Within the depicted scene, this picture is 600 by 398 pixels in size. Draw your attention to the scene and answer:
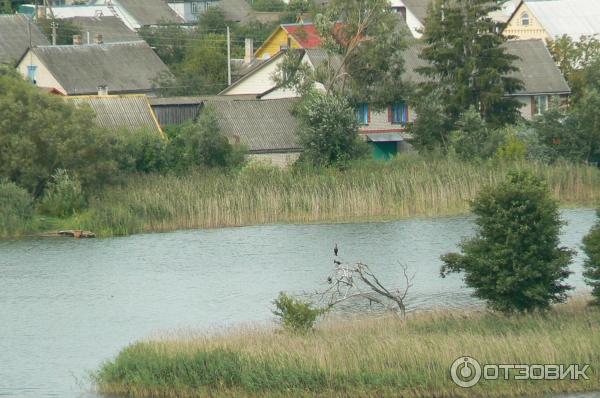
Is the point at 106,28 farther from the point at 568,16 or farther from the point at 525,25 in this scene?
the point at 568,16

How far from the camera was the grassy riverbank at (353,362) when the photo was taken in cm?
1716

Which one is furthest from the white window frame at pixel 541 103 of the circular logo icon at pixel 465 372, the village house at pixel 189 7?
the village house at pixel 189 7

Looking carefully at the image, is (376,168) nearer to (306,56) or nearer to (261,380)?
(306,56)

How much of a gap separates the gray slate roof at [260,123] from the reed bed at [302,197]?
20.5 ft

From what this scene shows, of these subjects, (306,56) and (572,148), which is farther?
(306,56)

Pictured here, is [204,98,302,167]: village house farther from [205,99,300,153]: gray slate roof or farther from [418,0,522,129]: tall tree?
[418,0,522,129]: tall tree

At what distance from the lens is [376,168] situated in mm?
38625

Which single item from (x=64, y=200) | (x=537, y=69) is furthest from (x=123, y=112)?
(x=537, y=69)

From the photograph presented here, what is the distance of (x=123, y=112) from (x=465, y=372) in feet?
91.2

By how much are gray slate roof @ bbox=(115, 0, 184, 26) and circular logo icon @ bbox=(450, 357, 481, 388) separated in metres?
64.2

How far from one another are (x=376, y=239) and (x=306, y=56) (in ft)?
60.7

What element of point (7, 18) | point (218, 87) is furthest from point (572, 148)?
point (7, 18)

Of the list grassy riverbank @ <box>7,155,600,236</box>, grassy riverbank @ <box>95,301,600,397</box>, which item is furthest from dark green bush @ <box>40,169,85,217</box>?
grassy riverbank @ <box>95,301,600,397</box>
